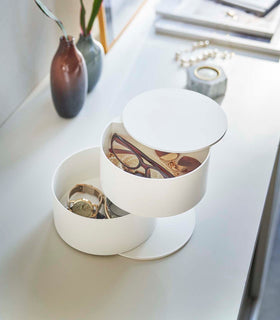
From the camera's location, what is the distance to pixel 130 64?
Answer: 116 centimetres

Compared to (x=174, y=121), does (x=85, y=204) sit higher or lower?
lower

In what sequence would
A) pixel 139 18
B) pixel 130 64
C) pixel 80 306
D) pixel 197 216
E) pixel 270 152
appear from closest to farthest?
pixel 80 306
pixel 197 216
pixel 270 152
pixel 130 64
pixel 139 18

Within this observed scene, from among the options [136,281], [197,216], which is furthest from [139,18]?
[136,281]

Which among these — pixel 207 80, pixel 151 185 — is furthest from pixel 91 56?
pixel 151 185

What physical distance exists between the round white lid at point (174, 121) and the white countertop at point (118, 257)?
21 cm

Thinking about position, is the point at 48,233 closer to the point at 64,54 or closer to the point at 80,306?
the point at 80,306

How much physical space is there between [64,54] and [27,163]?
0.73ft

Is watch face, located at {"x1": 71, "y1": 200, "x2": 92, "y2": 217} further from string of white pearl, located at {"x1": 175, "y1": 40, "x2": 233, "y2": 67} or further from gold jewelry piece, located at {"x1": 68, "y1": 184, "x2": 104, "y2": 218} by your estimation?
string of white pearl, located at {"x1": 175, "y1": 40, "x2": 233, "y2": 67}

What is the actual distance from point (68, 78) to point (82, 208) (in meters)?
0.29

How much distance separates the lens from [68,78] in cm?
92

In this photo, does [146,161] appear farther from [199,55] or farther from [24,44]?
[199,55]

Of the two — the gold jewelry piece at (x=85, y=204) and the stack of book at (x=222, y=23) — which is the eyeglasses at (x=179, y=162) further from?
the stack of book at (x=222, y=23)

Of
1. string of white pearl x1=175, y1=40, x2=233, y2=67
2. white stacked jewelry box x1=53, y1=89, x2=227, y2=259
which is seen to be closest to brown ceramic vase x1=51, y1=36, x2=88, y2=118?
white stacked jewelry box x1=53, y1=89, x2=227, y2=259

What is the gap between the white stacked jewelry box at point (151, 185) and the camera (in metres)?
0.63
